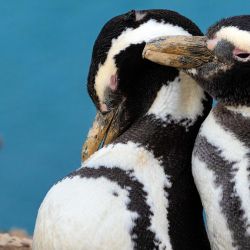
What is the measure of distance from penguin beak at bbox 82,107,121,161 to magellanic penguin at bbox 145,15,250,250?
31 cm

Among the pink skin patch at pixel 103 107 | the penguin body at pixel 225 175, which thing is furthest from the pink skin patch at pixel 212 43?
the pink skin patch at pixel 103 107

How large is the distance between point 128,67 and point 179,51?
19 centimetres

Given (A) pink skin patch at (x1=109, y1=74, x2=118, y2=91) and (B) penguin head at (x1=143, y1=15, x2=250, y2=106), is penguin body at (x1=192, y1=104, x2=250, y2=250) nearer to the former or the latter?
(B) penguin head at (x1=143, y1=15, x2=250, y2=106)

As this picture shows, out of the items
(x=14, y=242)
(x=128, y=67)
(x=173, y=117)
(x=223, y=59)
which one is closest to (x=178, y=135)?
(x=173, y=117)

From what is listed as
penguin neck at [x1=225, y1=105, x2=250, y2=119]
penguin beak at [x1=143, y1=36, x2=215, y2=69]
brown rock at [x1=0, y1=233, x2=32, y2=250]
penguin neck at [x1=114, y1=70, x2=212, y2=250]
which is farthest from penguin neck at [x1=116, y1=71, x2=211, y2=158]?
brown rock at [x1=0, y1=233, x2=32, y2=250]

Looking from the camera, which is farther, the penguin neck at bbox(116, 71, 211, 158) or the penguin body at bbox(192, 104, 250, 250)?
the penguin neck at bbox(116, 71, 211, 158)

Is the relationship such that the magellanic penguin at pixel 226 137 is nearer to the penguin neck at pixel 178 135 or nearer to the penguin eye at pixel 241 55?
the penguin eye at pixel 241 55

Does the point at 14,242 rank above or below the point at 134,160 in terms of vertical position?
above

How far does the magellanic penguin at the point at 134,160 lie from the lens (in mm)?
1628

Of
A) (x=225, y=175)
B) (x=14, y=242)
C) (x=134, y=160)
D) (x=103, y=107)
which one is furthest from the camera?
(x=14, y=242)

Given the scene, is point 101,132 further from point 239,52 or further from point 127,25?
point 239,52

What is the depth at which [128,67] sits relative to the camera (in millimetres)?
1771

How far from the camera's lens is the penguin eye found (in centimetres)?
147

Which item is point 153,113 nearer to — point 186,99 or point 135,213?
point 186,99
